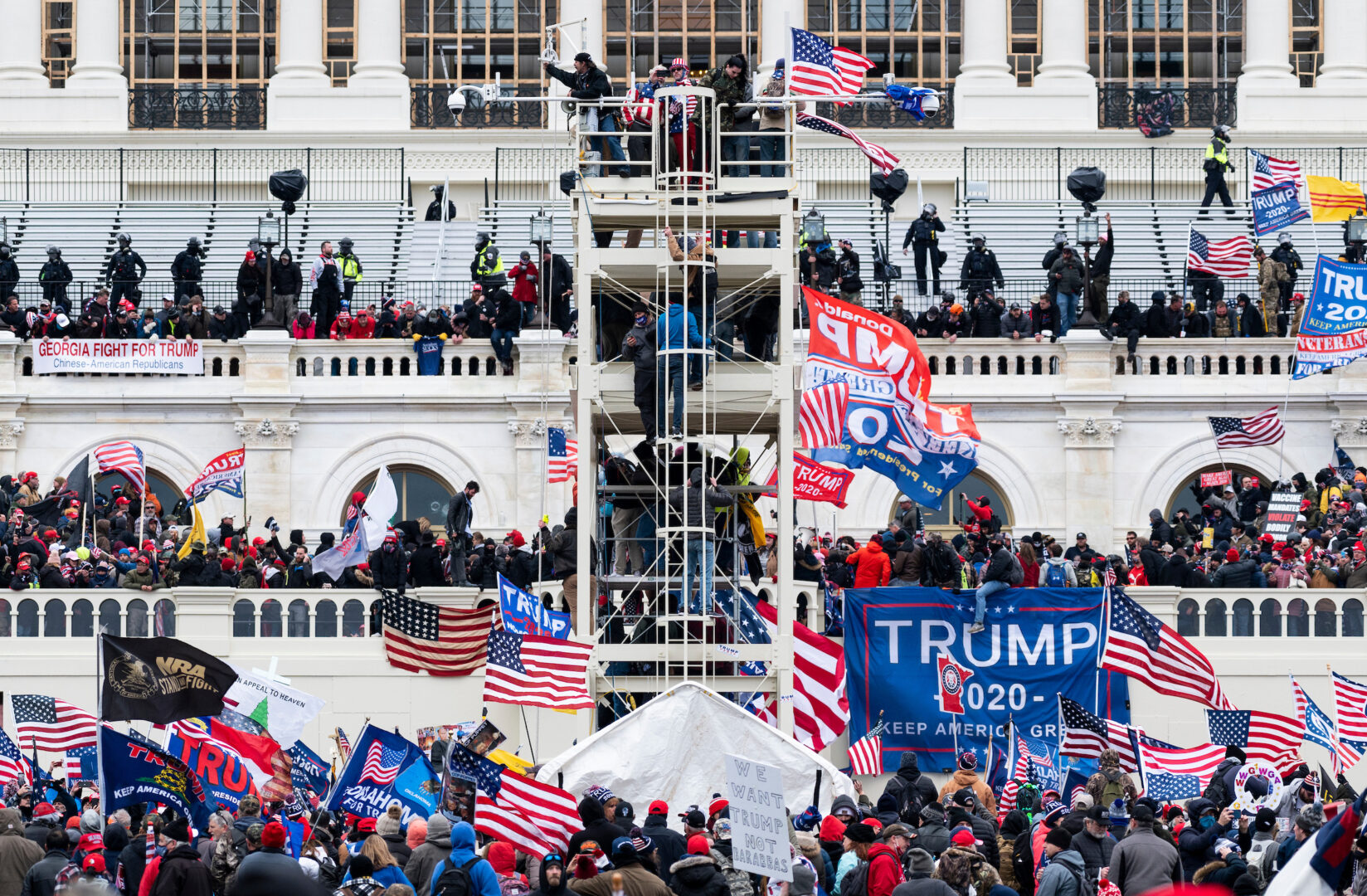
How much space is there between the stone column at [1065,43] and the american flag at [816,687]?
105ft

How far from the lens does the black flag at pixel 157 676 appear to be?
23.7m

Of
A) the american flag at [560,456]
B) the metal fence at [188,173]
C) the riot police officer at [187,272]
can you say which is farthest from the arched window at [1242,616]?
the metal fence at [188,173]

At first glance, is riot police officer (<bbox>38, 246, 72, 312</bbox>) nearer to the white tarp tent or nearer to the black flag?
the black flag

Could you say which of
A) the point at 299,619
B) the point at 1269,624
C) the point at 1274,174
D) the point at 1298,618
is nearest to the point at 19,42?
the point at 1274,174

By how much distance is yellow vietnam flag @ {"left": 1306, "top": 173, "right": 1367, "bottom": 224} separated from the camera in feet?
143

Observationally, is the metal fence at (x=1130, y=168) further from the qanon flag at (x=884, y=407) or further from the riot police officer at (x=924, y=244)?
the qanon flag at (x=884, y=407)

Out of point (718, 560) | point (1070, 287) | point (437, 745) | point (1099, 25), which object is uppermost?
point (1099, 25)

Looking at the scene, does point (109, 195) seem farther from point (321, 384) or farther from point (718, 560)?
point (718, 560)

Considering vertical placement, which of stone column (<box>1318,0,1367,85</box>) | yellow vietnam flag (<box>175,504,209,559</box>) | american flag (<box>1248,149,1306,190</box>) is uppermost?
stone column (<box>1318,0,1367,85</box>)

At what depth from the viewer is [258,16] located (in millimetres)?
62656

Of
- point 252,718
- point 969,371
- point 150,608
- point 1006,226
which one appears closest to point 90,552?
point 150,608

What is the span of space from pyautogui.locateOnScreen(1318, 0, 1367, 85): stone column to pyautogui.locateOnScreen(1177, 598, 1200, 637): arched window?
89.8 feet

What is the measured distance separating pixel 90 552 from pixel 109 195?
22782mm

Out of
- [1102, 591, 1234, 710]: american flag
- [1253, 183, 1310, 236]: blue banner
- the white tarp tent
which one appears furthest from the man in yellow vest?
the white tarp tent
